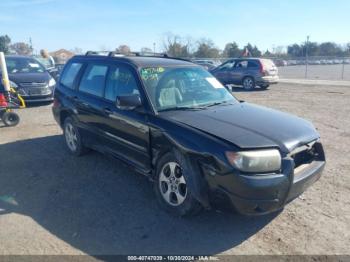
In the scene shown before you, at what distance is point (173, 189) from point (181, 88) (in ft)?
4.65

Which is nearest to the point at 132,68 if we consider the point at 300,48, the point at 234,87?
the point at 234,87

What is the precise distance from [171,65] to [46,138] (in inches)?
147

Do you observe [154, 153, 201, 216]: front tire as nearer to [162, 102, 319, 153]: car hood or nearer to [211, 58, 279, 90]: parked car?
[162, 102, 319, 153]: car hood

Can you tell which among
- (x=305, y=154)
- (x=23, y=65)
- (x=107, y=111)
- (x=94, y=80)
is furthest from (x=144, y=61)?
(x=23, y=65)

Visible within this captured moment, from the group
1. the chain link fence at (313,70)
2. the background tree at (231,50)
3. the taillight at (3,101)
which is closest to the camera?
the taillight at (3,101)

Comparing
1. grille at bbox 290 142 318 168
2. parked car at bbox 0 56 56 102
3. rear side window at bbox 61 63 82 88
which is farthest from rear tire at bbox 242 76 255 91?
grille at bbox 290 142 318 168

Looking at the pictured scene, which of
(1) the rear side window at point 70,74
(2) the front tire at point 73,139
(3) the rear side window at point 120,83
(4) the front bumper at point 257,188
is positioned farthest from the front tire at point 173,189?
(1) the rear side window at point 70,74

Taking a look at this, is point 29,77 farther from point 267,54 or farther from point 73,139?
point 267,54

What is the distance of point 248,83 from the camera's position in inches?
628

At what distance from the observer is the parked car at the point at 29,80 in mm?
10000

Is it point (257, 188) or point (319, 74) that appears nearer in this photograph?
point (257, 188)

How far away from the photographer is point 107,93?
4.47 metres

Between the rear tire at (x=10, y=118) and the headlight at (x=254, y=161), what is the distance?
6.74 metres

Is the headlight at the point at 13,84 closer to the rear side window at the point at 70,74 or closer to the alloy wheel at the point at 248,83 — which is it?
the rear side window at the point at 70,74
